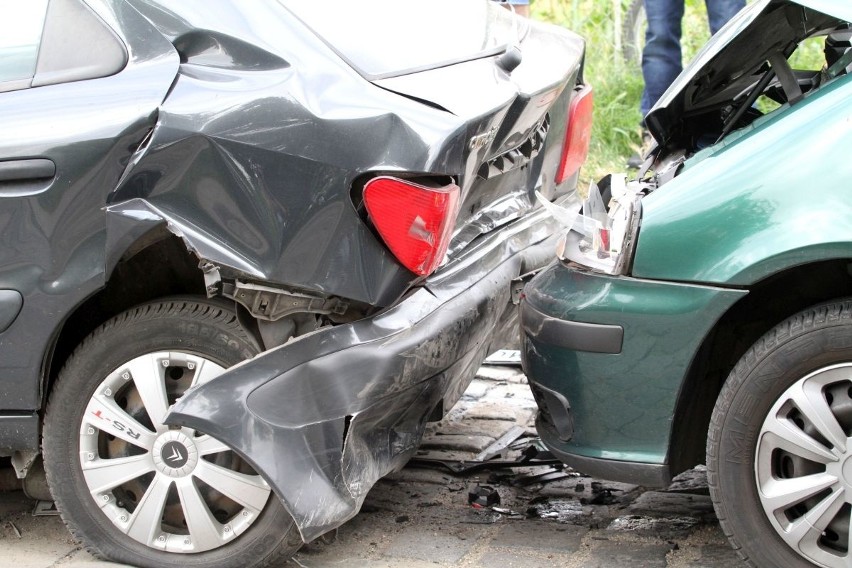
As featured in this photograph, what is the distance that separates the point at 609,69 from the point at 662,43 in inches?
67.9

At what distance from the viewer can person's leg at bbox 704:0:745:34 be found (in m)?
6.20

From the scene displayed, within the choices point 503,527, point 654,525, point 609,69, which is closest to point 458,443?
point 503,527

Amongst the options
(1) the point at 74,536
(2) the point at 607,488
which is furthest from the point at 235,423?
(2) the point at 607,488

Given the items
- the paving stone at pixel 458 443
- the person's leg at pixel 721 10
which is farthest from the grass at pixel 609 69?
the paving stone at pixel 458 443

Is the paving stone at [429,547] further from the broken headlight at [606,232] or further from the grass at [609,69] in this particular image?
the grass at [609,69]

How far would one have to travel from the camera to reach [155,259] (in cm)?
322

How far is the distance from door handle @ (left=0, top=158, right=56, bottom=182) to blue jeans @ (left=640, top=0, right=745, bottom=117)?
14.2ft

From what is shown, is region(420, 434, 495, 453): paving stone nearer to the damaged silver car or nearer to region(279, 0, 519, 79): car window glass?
the damaged silver car

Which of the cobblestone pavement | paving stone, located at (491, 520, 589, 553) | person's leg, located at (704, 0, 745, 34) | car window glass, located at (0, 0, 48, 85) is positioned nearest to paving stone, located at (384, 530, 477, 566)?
the cobblestone pavement

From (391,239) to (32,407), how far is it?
112 cm

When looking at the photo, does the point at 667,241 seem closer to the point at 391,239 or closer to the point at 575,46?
the point at 391,239

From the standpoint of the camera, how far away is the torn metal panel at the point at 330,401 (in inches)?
111

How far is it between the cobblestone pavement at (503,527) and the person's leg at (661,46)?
3.15m

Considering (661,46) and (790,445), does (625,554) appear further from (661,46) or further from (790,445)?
(661,46)
